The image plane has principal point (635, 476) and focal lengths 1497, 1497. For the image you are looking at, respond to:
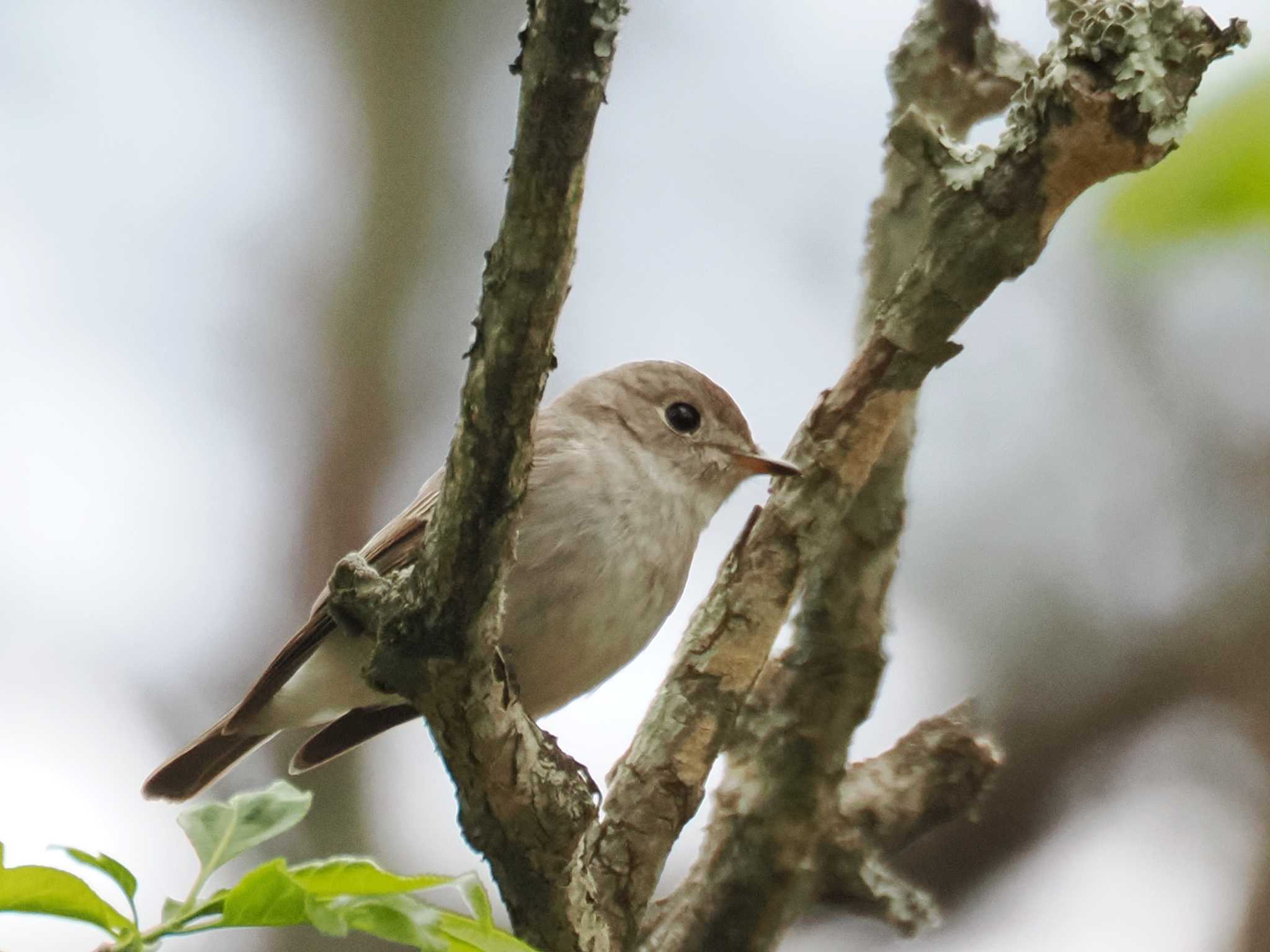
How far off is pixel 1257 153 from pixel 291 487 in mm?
3918

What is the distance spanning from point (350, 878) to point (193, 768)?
319 centimetres

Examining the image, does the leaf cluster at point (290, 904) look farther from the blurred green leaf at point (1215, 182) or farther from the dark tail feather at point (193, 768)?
the dark tail feather at point (193, 768)

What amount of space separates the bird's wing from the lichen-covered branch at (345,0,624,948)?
1085mm

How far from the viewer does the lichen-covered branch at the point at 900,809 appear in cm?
385

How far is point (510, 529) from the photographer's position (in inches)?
87.8

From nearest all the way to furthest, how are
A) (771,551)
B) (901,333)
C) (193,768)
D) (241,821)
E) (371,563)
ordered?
1. (241,821)
2. (901,333)
3. (771,551)
4. (371,563)
5. (193,768)

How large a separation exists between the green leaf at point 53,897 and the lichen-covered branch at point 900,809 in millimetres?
2538

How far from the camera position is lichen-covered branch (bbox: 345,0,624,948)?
185 centimetres

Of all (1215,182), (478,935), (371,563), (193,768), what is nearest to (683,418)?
(371,563)

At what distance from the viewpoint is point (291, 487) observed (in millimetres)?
5730

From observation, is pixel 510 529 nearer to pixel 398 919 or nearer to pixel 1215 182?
pixel 398 919

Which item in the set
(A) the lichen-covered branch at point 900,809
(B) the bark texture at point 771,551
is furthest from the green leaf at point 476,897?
(A) the lichen-covered branch at point 900,809

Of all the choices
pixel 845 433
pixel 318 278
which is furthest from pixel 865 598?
pixel 318 278

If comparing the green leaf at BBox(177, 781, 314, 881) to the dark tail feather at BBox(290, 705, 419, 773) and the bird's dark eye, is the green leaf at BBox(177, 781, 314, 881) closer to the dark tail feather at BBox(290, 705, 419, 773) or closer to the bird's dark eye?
the dark tail feather at BBox(290, 705, 419, 773)
